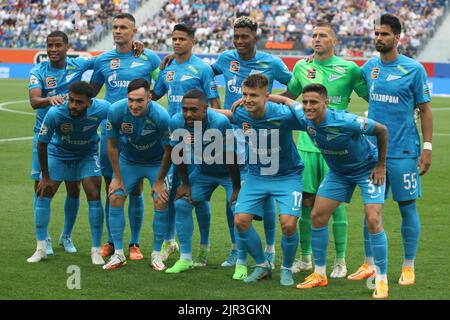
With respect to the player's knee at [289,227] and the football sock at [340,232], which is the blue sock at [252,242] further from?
the football sock at [340,232]

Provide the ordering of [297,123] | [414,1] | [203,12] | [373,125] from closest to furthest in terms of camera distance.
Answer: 1. [373,125]
2. [297,123]
3. [414,1]
4. [203,12]

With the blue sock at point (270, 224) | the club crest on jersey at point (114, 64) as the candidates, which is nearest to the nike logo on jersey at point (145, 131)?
the club crest on jersey at point (114, 64)

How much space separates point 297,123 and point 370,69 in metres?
1.01

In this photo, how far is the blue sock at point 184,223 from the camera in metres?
9.22

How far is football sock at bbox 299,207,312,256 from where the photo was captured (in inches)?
367

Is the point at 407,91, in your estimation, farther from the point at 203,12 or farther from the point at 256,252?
the point at 203,12

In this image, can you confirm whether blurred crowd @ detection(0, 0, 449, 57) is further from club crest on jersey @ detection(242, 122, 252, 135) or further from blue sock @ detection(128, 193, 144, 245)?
club crest on jersey @ detection(242, 122, 252, 135)

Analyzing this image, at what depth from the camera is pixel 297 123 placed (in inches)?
336

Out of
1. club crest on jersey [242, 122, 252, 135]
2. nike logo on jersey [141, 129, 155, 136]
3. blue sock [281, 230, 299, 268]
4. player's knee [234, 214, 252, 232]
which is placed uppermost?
club crest on jersey [242, 122, 252, 135]

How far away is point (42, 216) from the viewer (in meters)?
9.72

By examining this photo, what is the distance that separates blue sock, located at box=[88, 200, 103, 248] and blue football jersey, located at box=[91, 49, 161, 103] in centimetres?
134

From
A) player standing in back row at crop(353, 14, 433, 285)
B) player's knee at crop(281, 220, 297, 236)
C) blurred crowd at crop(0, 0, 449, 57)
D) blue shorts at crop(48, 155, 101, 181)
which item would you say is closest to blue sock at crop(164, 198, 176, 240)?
blue shorts at crop(48, 155, 101, 181)

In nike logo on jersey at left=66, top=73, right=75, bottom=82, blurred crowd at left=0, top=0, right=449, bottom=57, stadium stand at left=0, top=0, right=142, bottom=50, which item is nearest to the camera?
nike logo on jersey at left=66, top=73, right=75, bottom=82

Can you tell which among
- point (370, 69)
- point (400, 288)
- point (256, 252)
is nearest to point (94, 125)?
point (256, 252)
